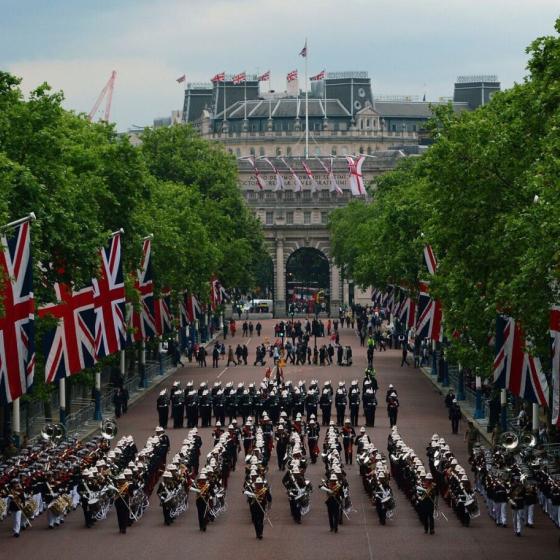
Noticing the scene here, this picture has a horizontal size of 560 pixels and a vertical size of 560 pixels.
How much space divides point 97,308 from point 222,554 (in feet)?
66.8

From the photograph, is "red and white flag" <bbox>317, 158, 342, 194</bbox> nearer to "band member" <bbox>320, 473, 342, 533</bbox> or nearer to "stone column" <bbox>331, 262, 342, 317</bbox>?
"stone column" <bbox>331, 262, 342, 317</bbox>

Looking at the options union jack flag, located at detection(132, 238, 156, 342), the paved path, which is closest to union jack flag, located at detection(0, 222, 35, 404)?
the paved path

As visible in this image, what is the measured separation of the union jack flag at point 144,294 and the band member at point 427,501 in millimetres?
30400

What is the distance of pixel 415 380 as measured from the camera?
83625mm

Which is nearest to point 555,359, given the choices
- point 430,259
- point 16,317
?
point 16,317

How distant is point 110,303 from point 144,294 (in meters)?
12.1

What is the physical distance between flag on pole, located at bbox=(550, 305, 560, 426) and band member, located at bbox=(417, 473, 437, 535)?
3.07 metres

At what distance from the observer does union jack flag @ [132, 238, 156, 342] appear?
68688mm

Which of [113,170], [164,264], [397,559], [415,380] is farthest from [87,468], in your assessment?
[415,380]

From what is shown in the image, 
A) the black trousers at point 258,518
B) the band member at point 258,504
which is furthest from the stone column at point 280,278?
the black trousers at point 258,518

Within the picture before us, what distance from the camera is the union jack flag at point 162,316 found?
7312 cm

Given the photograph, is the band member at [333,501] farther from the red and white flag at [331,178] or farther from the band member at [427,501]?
the red and white flag at [331,178]

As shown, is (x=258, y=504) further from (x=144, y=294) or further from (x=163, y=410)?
(x=144, y=294)

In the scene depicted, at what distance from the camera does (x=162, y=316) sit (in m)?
74.2
